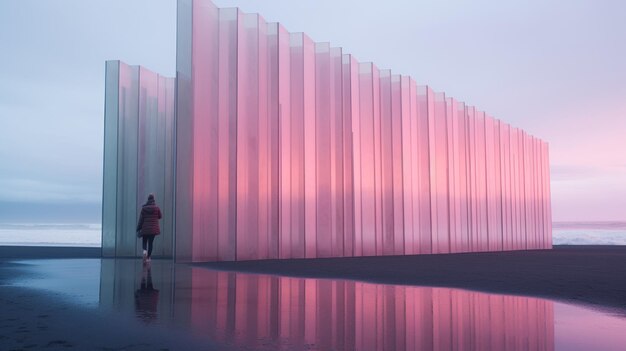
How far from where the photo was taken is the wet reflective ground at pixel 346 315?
154 inches

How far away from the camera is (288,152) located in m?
15.2

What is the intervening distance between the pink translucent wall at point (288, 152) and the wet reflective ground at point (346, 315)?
593 cm

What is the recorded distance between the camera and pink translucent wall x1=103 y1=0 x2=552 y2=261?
13.5m

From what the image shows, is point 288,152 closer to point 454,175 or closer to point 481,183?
point 454,175

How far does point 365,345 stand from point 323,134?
507 inches

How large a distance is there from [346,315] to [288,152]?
34.3 ft

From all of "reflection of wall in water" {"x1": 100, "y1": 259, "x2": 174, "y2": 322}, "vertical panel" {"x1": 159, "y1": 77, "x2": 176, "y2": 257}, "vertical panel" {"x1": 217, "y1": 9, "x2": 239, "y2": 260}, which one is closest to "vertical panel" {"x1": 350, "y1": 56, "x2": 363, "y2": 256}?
"vertical panel" {"x1": 217, "y1": 9, "x2": 239, "y2": 260}

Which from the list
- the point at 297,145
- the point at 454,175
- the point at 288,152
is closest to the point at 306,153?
the point at 297,145

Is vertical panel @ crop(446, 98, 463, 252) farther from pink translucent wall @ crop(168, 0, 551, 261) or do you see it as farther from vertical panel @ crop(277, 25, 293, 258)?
vertical panel @ crop(277, 25, 293, 258)

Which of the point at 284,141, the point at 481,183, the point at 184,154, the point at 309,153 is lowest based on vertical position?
the point at 184,154

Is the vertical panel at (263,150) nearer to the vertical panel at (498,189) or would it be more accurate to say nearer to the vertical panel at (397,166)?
the vertical panel at (397,166)

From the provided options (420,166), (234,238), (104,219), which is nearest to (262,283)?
(234,238)

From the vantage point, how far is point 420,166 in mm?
20203

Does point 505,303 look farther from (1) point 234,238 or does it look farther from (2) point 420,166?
(2) point 420,166
